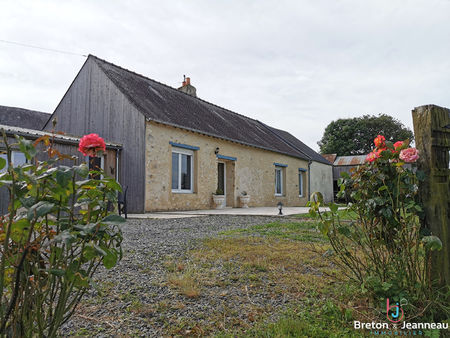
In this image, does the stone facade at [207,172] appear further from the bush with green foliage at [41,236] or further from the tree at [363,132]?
the tree at [363,132]

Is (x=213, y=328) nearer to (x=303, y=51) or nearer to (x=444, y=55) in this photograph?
(x=444, y=55)

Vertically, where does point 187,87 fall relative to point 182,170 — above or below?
above

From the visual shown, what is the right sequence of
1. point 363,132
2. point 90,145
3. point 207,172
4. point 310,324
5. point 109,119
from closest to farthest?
point 90,145, point 310,324, point 109,119, point 207,172, point 363,132

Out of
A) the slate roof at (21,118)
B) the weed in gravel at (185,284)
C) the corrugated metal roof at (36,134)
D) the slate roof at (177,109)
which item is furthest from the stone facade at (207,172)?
the slate roof at (21,118)

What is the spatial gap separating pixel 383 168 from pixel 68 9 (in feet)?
24.2

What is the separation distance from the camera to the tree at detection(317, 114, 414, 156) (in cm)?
3309

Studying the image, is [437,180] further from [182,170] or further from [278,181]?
[278,181]

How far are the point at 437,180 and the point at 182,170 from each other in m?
9.05

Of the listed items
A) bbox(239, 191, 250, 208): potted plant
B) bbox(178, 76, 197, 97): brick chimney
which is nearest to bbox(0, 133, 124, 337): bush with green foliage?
bbox(239, 191, 250, 208): potted plant

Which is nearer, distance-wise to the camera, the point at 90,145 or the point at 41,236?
the point at 41,236

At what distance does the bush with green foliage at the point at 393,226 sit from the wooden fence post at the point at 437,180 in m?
0.06

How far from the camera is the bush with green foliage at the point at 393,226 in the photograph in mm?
1741

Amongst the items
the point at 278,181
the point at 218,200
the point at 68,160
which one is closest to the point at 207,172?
the point at 218,200

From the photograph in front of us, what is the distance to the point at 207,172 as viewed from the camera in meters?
11.0
